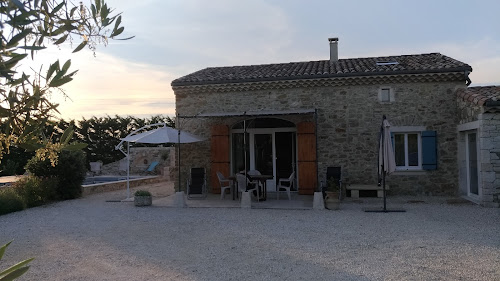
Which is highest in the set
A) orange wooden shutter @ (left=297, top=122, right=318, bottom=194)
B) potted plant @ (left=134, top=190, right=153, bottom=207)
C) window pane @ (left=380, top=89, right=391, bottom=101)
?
window pane @ (left=380, top=89, right=391, bottom=101)

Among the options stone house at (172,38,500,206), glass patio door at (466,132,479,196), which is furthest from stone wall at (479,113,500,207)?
stone house at (172,38,500,206)

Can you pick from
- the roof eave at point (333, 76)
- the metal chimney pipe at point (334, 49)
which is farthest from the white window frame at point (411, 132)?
the metal chimney pipe at point (334, 49)

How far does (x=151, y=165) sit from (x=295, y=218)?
13431 mm

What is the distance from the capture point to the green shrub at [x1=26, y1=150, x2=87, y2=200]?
11414 mm

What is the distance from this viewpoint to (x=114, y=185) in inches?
587

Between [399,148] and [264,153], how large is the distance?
4.02 meters

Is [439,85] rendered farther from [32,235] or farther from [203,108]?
[32,235]

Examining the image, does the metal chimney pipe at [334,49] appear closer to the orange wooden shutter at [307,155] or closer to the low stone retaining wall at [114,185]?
the orange wooden shutter at [307,155]

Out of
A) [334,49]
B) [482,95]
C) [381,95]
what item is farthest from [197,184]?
[482,95]

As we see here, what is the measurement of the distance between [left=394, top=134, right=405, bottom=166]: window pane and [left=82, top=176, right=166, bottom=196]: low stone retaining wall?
969cm

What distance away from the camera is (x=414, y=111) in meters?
11.3

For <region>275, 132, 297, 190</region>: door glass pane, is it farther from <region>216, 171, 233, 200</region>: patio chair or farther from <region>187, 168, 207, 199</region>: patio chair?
<region>187, 168, 207, 199</region>: patio chair

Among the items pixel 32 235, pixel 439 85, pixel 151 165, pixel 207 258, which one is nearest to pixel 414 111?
pixel 439 85

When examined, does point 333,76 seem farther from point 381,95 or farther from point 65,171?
point 65,171
